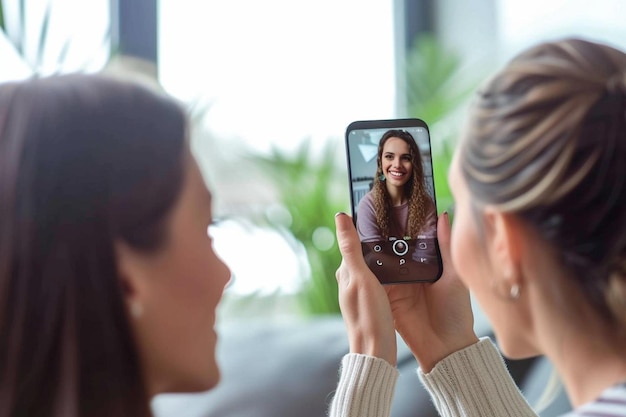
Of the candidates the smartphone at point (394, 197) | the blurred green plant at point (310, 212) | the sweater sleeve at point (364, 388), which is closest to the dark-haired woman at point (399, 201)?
the smartphone at point (394, 197)

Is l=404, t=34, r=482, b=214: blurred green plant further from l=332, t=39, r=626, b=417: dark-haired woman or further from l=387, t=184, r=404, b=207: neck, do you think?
l=332, t=39, r=626, b=417: dark-haired woman

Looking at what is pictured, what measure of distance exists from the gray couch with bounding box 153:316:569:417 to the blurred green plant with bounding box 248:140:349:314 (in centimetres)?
47

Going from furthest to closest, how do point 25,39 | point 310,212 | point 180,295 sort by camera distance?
point 310,212, point 25,39, point 180,295

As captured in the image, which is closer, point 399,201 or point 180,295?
point 180,295

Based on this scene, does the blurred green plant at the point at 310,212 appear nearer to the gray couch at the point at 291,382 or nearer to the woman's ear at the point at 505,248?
the gray couch at the point at 291,382

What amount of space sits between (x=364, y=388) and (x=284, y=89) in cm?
138

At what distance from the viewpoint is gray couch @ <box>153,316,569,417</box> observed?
1376mm

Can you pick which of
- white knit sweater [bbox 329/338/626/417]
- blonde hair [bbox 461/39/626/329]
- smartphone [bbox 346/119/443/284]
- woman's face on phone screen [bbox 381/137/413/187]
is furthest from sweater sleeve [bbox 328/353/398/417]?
blonde hair [bbox 461/39/626/329]

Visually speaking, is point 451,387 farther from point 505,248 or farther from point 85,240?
point 85,240

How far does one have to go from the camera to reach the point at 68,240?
739mm

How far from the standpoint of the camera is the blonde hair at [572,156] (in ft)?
2.37

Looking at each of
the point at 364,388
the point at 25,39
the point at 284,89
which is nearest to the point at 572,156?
the point at 364,388

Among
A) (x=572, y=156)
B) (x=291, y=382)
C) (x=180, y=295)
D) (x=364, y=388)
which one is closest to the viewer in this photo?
(x=572, y=156)

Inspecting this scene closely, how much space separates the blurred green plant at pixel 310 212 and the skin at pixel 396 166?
3.23 feet
